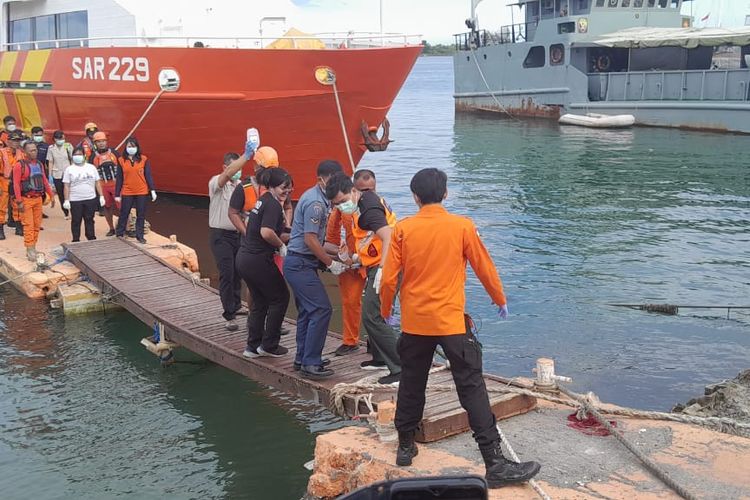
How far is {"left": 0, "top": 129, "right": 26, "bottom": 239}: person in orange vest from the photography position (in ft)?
37.8

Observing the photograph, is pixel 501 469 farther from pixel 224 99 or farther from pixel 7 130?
pixel 7 130

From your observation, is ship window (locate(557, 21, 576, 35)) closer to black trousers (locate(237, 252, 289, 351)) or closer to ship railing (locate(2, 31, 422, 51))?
ship railing (locate(2, 31, 422, 51))

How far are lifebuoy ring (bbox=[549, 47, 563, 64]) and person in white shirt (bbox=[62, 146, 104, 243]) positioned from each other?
28354mm

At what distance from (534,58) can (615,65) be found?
3770mm

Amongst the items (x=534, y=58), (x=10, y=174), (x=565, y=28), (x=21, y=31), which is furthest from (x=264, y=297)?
(x=534, y=58)

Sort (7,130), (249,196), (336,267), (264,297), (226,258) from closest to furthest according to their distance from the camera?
(336,267) → (264,297) → (249,196) → (226,258) → (7,130)

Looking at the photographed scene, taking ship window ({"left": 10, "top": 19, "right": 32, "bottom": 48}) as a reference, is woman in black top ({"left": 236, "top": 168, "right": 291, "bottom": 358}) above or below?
below

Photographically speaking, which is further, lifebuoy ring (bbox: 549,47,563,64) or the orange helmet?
lifebuoy ring (bbox: 549,47,563,64)

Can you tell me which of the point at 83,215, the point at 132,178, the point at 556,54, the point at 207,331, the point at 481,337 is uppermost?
the point at 556,54

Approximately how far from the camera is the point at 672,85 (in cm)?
3206

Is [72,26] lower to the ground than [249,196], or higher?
higher

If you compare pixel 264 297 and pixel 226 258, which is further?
pixel 226 258

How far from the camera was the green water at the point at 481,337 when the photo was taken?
6398mm

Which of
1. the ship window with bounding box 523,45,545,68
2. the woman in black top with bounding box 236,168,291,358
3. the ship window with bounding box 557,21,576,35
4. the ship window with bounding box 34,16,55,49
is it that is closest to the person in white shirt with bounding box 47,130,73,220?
the ship window with bounding box 34,16,55,49
